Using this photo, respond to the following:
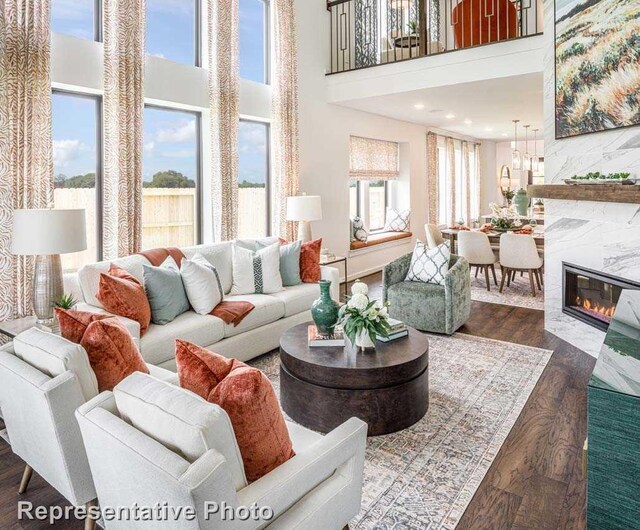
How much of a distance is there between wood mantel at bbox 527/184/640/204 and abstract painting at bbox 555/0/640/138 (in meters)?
0.54

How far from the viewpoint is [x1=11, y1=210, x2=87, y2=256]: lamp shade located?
2885 mm

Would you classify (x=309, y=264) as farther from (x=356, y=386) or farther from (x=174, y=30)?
(x=174, y=30)

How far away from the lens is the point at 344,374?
2730mm

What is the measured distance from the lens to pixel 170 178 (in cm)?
496

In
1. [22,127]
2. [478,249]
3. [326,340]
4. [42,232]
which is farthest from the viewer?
[478,249]

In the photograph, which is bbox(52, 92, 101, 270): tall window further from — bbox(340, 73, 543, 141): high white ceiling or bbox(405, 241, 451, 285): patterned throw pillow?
bbox(340, 73, 543, 141): high white ceiling

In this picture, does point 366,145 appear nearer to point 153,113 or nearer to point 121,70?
point 153,113

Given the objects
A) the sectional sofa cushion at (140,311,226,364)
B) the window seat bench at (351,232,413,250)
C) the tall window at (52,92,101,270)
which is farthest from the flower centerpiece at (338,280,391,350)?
the window seat bench at (351,232,413,250)

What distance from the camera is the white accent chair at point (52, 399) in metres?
1.79

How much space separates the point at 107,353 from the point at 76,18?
3.43 m

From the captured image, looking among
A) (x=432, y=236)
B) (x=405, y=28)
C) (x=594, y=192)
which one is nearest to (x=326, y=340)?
(x=594, y=192)

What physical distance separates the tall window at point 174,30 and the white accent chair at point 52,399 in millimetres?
3669

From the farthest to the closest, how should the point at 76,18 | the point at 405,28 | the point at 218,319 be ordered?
the point at 405,28 < the point at 76,18 < the point at 218,319

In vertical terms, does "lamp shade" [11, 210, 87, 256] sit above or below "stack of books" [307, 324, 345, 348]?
above
